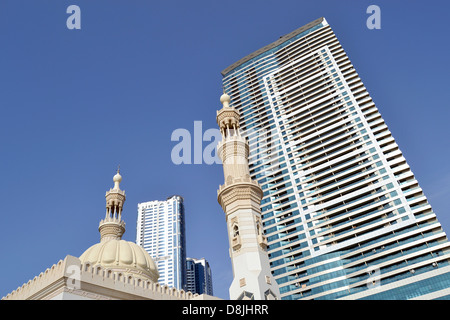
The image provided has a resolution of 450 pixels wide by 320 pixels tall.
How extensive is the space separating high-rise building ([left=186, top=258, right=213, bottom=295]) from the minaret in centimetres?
11016

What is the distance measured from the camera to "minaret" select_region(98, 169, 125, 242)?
36.9 metres

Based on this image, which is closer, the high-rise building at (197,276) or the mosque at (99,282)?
the mosque at (99,282)

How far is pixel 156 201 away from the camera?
157 meters

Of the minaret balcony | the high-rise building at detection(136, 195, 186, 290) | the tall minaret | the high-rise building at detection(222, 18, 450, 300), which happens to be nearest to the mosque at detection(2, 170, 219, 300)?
the tall minaret

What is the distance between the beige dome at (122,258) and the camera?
25484 mm

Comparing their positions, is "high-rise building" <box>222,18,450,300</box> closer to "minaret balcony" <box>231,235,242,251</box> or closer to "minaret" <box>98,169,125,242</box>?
"minaret" <box>98,169,125,242</box>

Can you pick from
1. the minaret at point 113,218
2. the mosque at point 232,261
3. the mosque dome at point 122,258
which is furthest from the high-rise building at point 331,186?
the mosque at point 232,261

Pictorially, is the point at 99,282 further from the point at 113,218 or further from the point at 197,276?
the point at 197,276

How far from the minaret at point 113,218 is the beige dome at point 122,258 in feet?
30.6

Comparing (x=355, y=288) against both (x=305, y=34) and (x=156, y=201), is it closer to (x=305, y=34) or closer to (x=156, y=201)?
(x=305, y=34)

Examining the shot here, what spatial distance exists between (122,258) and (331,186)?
192ft

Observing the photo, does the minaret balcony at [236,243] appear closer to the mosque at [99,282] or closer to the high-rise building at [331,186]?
the mosque at [99,282]

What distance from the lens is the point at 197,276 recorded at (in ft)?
484

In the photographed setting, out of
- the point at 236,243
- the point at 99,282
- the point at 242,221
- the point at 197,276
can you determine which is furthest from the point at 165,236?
the point at 99,282
